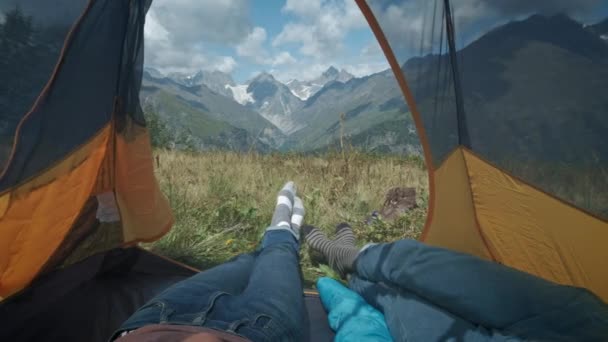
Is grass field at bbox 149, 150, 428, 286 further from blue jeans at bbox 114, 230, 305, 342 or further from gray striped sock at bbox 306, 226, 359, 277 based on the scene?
blue jeans at bbox 114, 230, 305, 342

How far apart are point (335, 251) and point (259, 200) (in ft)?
4.48

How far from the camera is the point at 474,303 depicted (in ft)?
3.92

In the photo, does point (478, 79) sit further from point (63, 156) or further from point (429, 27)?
point (63, 156)

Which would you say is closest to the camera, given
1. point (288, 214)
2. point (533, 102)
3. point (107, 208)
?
point (533, 102)

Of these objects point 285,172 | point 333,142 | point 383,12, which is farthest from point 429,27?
point 333,142

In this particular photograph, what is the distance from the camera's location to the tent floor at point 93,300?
1.54 metres

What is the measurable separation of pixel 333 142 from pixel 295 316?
12.6ft

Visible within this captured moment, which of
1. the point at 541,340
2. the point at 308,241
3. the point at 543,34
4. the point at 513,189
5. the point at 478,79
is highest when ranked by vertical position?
the point at 543,34

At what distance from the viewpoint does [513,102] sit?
60.8 inches

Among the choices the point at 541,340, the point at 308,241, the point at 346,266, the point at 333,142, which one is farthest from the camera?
the point at 333,142

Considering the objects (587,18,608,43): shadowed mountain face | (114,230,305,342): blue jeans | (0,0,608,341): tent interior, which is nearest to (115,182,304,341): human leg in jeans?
(114,230,305,342): blue jeans

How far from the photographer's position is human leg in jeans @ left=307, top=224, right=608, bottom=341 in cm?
109

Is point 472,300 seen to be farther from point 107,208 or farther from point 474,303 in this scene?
point 107,208

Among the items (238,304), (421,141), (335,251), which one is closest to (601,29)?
(421,141)
